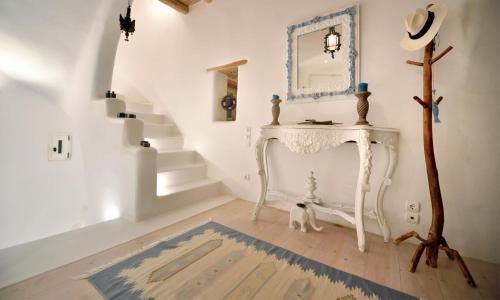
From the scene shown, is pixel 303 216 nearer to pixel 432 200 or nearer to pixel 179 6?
pixel 432 200

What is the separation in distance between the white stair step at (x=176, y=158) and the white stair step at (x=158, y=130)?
1.72 feet

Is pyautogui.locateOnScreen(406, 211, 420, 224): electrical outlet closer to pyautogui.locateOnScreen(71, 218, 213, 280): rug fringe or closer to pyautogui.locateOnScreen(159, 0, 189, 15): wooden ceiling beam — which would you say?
pyautogui.locateOnScreen(71, 218, 213, 280): rug fringe

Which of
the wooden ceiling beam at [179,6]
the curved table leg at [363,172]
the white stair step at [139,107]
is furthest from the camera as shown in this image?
the white stair step at [139,107]

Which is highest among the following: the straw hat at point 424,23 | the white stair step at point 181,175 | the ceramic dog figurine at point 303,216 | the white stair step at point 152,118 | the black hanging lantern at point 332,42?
the black hanging lantern at point 332,42

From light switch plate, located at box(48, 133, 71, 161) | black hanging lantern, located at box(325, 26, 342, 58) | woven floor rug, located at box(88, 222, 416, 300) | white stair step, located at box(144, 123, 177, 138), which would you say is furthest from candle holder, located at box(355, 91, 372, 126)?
light switch plate, located at box(48, 133, 71, 161)

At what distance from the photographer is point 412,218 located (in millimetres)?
1636

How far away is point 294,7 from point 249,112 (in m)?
1.24

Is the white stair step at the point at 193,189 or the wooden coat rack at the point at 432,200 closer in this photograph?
the wooden coat rack at the point at 432,200

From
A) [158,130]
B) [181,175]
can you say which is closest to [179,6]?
[158,130]

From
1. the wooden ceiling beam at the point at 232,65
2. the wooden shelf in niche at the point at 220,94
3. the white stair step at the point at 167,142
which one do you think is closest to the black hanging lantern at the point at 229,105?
the wooden shelf in niche at the point at 220,94

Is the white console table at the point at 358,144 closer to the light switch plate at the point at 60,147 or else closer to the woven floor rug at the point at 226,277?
the woven floor rug at the point at 226,277

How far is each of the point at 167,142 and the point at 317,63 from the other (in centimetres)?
232

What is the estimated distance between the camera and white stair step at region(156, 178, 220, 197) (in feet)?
7.28

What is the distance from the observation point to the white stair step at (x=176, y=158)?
2.64 metres
